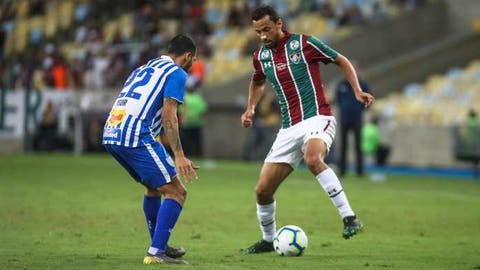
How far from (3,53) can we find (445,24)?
1441 cm

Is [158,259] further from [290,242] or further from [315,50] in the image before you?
[315,50]

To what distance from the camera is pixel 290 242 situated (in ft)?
33.5

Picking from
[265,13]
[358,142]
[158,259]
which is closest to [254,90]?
[265,13]

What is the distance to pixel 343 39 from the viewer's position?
32.9 metres

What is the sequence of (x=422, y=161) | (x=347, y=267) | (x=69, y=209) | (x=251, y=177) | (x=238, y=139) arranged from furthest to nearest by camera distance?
(x=238, y=139) → (x=422, y=161) → (x=251, y=177) → (x=69, y=209) → (x=347, y=267)

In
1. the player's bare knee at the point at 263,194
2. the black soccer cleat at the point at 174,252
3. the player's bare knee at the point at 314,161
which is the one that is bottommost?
the black soccer cleat at the point at 174,252

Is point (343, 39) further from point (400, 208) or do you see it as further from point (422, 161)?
point (400, 208)

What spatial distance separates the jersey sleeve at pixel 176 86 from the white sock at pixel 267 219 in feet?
5.84

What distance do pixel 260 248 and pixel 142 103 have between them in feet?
6.79

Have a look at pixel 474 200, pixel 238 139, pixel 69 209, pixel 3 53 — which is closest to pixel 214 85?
pixel 238 139

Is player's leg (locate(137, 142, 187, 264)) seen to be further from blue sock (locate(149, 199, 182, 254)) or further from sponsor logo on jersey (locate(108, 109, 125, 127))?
sponsor logo on jersey (locate(108, 109, 125, 127))

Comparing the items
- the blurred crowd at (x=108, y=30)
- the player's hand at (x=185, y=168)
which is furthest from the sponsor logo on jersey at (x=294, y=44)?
the blurred crowd at (x=108, y=30)

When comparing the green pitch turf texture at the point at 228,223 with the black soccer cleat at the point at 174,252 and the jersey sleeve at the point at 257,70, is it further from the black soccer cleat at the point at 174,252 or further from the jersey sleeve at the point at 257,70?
the jersey sleeve at the point at 257,70

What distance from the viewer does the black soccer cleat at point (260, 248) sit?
10555mm
